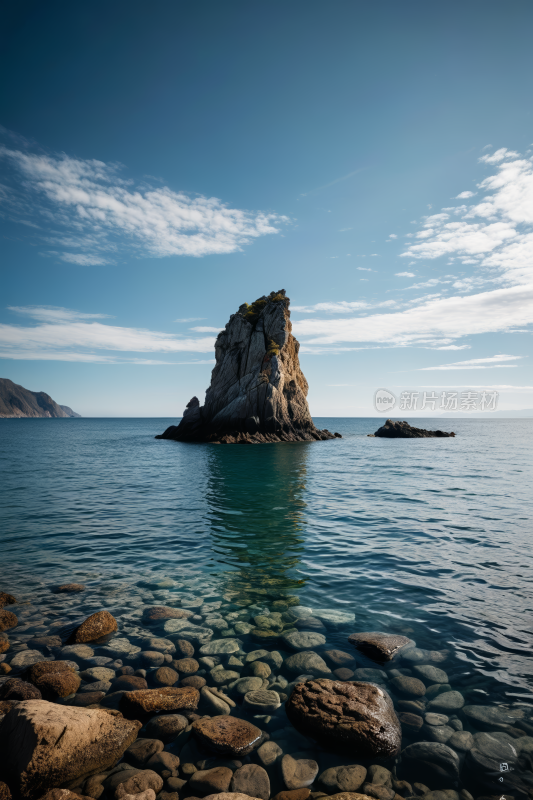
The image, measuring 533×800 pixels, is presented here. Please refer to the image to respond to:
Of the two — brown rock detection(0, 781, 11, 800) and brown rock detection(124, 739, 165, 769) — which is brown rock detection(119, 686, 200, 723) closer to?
brown rock detection(124, 739, 165, 769)

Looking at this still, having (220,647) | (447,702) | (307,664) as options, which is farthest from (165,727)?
(447,702)

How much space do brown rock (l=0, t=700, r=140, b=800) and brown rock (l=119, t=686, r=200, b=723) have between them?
389mm

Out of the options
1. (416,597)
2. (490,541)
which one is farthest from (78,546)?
(490,541)

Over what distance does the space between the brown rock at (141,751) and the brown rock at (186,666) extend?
1.49 meters

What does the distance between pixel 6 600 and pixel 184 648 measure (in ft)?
17.3

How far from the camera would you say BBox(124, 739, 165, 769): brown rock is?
192 inches

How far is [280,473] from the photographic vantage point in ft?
107

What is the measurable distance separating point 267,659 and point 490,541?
10.6 m

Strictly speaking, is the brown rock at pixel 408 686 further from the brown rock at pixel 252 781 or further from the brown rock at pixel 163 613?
the brown rock at pixel 163 613

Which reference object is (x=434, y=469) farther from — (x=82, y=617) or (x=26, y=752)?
(x=26, y=752)


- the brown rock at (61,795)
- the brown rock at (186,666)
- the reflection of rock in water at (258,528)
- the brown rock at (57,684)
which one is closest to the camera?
the brown rock at (61,795)

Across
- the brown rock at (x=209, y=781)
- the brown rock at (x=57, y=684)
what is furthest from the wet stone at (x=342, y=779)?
the brown rock at (x=57, y=684)

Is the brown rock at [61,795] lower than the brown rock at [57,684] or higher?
higher

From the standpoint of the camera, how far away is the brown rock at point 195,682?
6.34m
